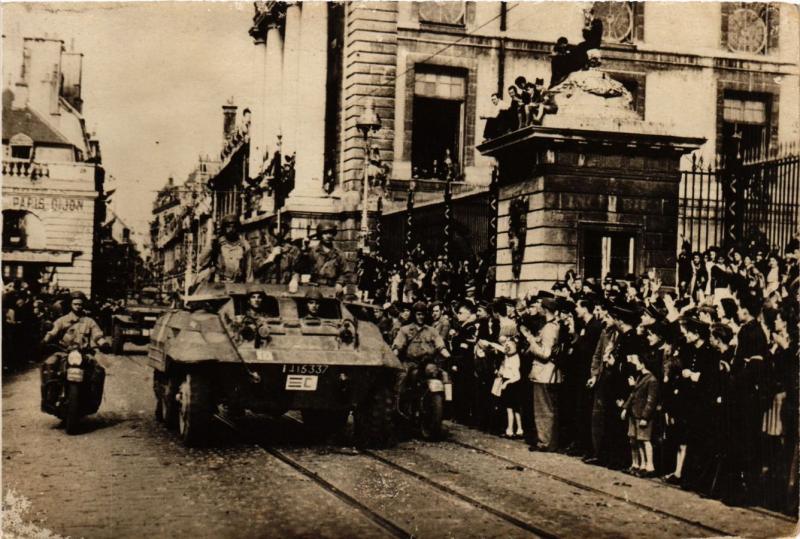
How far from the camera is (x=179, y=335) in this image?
11.0 metres

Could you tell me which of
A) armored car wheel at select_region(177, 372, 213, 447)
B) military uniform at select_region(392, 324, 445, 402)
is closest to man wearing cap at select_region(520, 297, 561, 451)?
military uniform at select_region(392, 324, 445, 402)

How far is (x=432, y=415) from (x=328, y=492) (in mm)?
3285

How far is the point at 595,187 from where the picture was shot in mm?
12469

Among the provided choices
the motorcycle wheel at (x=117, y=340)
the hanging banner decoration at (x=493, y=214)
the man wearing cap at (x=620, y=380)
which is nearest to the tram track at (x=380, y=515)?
the man wearing cap at (x=620, y=380)

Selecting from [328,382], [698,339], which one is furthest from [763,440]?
[328,382]

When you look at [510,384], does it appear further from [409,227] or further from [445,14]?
[445,14]

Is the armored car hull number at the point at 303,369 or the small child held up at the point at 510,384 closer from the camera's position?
the armored car hull number at the point at 303,369

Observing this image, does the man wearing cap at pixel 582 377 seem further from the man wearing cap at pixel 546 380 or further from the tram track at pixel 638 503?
the tram track at pixel 638 503

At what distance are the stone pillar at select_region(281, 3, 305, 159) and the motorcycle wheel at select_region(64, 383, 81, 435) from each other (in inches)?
534

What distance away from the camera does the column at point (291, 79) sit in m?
23.5

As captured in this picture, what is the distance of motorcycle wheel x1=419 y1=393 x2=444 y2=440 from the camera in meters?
11.5

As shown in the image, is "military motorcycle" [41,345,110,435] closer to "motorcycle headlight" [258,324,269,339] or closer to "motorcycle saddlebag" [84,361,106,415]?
"motorcycle saddlebag" [84,361,106,415]

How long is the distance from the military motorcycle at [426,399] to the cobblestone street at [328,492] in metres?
0.31

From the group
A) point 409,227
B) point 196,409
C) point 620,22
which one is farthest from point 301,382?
point 620,22
